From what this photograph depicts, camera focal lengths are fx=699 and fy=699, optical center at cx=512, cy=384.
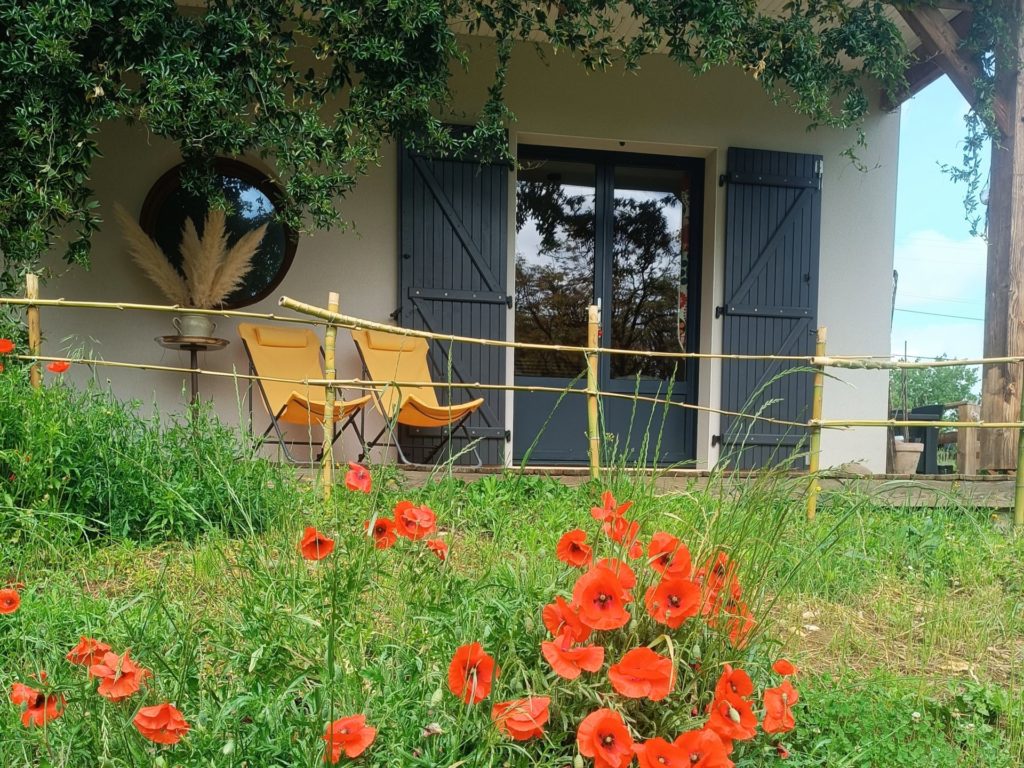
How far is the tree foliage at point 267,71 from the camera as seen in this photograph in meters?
3.28

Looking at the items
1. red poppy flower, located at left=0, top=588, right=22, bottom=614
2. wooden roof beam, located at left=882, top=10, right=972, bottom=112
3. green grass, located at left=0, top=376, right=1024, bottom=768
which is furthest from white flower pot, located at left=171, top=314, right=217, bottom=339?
wooden roof beam, located at left=882, top=10, right=972, bottom=112

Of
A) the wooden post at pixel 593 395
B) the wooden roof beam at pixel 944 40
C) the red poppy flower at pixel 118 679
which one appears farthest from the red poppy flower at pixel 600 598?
the wooden roof beam at pixel 944 40

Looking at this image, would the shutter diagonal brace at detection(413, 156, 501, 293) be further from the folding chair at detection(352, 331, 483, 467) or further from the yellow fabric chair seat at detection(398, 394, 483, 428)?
the yellow fabric chair seat at detection(398, 394, 483, 428)

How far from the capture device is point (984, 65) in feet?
15.1

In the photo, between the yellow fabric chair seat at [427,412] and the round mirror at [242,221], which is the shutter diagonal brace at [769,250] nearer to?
the yellow fabric chair seat at [427,412]

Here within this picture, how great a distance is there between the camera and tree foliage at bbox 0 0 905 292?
3275 millimetres

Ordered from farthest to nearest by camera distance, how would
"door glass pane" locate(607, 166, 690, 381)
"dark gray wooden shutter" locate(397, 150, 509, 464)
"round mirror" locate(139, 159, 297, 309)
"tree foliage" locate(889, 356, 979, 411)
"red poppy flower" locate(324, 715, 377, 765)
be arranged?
"tree foliage" locate(889, 356, 979, 411)
"door glass pane" locate(607, 166, 690, 381)
"dark gray wooden shutter" locate(397, 150, 509, 464)
"round mirror" locate(139, 159, 297, 309)
"red poppy flower" locate(324, 715, 377, 765)

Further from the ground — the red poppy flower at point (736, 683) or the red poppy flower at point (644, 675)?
the red poppy flower at point (644, 675)

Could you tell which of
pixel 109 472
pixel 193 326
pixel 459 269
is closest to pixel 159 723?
pixel 109 472

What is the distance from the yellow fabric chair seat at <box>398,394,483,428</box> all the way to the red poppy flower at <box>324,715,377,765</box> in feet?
9.34

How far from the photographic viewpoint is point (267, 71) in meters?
3.56

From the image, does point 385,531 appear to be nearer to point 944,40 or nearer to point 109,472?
point 109,472

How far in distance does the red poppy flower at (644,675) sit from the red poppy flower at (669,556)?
0.17m

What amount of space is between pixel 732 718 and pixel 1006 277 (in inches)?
170
